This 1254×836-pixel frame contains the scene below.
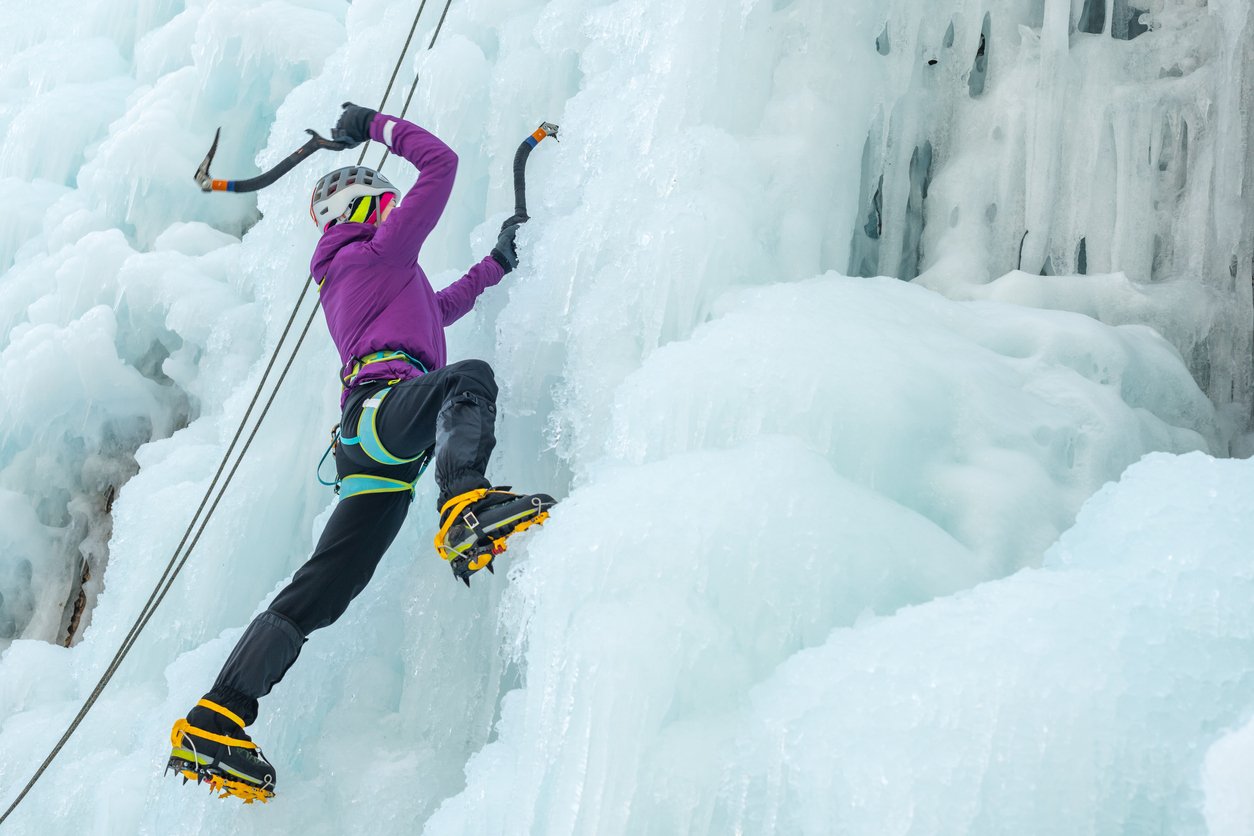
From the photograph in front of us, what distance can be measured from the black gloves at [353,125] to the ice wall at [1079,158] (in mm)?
1645

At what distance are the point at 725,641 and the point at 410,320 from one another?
1.59 m

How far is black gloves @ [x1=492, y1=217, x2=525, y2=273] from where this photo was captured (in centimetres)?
364

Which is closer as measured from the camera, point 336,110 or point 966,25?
point 966,25

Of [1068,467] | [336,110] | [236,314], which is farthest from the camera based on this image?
[236,314]

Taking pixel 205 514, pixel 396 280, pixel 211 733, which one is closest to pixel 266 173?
pixel 396 280

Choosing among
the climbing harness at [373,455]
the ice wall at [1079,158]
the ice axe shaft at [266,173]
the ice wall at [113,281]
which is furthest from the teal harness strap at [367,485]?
the ice wall at [113,281]

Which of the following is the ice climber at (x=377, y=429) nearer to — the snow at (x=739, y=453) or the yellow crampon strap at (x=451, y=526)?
the yellow crampon strap at (x=451, y=526)

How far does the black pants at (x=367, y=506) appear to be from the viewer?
2691 mm

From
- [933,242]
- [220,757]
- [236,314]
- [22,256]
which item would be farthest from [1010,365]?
[22,256]

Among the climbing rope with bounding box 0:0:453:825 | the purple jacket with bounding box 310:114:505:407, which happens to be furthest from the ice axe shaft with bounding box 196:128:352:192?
the climbing rope with bounding box 0:0:453:825

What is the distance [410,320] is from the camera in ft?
10.7

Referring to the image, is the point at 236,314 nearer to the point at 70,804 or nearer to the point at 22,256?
the point at 22,256

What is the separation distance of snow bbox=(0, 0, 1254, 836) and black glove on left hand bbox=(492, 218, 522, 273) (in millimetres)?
64

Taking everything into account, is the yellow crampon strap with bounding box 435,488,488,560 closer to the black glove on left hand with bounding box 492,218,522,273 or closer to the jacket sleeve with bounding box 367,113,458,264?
the jacket sleeve with bounding box 367,113,458,264
